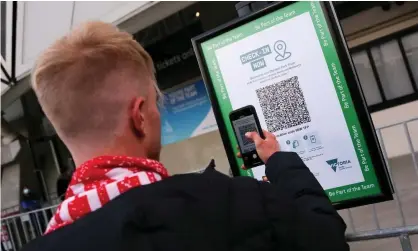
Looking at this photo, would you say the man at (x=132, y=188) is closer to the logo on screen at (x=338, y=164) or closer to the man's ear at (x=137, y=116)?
the man's ear at (x=137, y=116)

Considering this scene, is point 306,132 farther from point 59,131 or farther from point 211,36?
point 59,131

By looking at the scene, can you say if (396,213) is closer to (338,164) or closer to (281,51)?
(338,164)

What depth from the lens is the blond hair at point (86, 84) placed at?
3.51 ft

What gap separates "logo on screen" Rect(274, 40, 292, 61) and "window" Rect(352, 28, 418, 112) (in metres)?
7.11

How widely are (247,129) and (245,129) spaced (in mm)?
10

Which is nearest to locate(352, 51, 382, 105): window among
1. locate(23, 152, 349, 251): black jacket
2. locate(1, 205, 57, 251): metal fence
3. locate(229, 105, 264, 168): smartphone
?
locate(1, 205, 57, 251): metal fence

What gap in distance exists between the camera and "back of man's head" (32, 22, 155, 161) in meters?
1.07

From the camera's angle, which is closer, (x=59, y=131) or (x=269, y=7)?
(x=59, y=131)

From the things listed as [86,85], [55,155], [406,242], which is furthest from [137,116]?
[55,155]

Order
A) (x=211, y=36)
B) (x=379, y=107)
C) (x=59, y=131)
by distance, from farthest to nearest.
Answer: (x=379, y=107) → (x=211, y=36) → (x=59, y=131)

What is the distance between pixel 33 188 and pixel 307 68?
1311 centimetres

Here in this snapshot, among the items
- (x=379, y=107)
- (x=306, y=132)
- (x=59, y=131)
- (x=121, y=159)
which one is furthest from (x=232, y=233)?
(x=379, y=107)

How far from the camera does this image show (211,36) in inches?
82.0

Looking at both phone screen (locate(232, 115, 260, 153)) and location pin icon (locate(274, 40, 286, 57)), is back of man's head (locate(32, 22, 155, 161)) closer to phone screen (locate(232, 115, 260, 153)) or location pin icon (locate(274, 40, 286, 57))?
phone screen (locate(232, 115, 260, 153))
